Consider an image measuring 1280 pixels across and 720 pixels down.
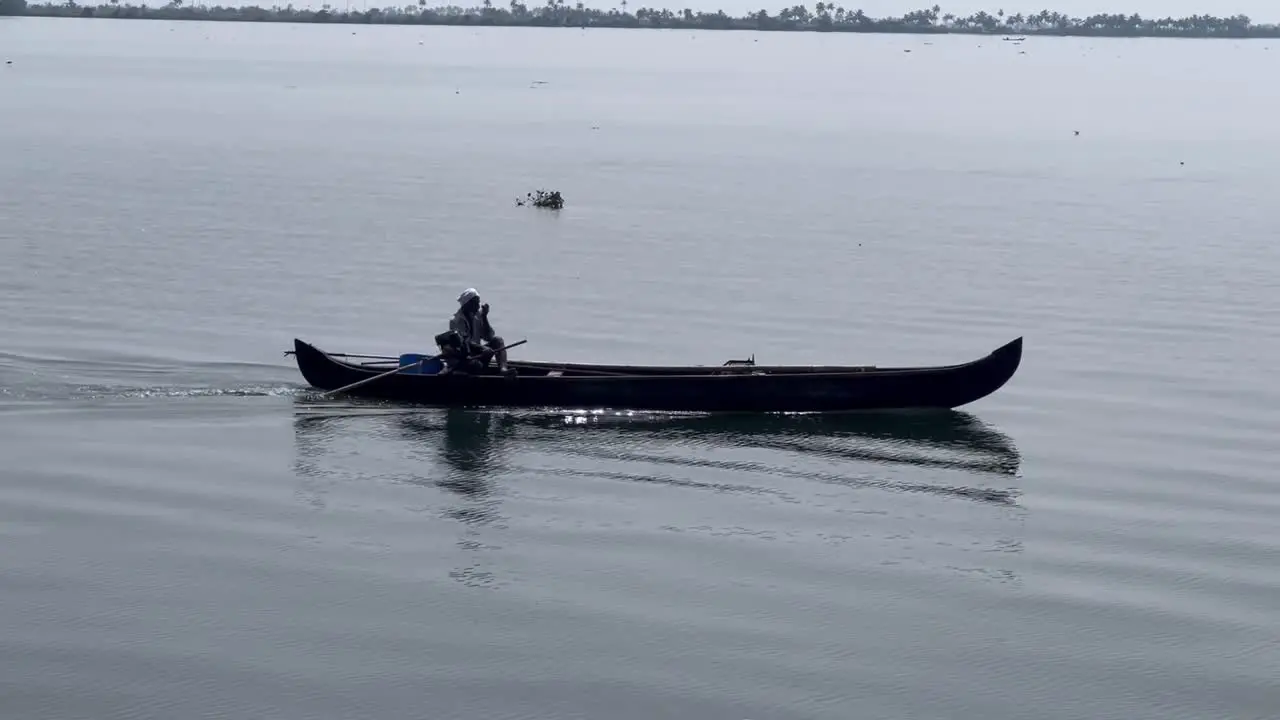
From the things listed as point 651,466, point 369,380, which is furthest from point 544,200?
point 651,466

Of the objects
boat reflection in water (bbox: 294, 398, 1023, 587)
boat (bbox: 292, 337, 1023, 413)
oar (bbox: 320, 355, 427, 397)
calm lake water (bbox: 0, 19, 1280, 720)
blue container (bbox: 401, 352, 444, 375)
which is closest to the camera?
calm lake water (bbox: 0, 19, 1280, 720)

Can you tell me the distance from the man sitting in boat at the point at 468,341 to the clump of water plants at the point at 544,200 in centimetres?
2571

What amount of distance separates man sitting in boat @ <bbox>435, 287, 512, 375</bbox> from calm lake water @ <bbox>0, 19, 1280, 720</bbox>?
0.86 m

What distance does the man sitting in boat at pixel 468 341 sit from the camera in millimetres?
24500

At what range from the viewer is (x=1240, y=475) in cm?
2180

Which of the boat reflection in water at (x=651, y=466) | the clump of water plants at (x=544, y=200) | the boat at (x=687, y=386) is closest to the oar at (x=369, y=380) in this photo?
the boat at (x=687, y=386)

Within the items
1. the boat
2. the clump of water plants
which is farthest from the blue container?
the clump of water plants

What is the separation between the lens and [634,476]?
2173cm

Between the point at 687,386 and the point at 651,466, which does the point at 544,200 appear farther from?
the point at 651,466

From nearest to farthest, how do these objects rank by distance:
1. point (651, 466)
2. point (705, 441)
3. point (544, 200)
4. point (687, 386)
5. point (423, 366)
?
point (651, 466), point (705, 441), point (687, 386), point (423, 366), point (544, 200)

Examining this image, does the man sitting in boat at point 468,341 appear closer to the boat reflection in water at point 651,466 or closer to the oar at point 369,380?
the oar at point 369,380

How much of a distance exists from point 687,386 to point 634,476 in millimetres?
2753

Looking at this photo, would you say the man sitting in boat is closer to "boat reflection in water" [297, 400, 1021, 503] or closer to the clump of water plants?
"boat reflection in water" [297, 400, 1021, 503]

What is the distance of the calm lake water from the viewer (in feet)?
51.3
